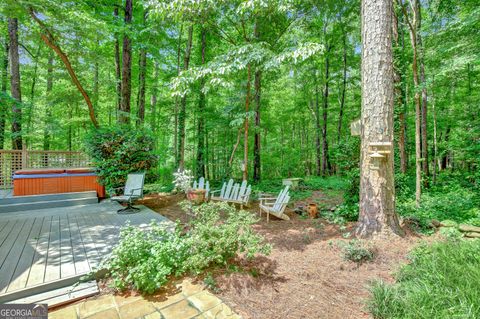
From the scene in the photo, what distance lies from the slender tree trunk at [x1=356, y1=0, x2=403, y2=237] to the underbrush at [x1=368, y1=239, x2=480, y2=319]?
Result: 75 centimetres

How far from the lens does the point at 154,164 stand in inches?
236

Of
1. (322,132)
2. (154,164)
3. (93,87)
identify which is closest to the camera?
(154,164)

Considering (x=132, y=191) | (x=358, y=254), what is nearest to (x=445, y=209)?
(x=358, y=254)

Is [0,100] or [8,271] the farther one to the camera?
[0,100]

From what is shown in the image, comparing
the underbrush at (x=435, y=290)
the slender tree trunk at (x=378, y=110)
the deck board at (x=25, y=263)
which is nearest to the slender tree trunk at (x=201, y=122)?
the deck board at (x=25, y=263)

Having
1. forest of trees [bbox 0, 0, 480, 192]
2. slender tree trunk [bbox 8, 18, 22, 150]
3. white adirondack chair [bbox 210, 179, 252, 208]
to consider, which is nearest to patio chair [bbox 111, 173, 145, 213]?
forest of trees [bbox 0, 0, 480, 192]

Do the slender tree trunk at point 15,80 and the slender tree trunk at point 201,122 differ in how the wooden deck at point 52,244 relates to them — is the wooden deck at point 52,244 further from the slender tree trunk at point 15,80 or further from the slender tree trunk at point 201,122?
the slender tree trunk at point 15,80

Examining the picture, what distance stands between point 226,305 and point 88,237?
261 centimetres

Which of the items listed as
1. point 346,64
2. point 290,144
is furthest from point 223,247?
point 290,144

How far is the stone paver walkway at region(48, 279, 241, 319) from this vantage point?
1.78 m

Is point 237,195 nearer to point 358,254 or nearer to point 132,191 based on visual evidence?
point 132,191

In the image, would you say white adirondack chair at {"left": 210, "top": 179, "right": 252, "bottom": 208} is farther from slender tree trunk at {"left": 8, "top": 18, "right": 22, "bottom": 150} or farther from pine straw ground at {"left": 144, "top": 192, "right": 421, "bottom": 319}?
slender tree trunk at {"left": 8, "top": 18, "right": 22, "bottom": 150}

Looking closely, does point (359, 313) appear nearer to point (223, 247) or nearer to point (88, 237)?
point (223, 247)

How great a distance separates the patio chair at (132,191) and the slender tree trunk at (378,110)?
4556 mm
